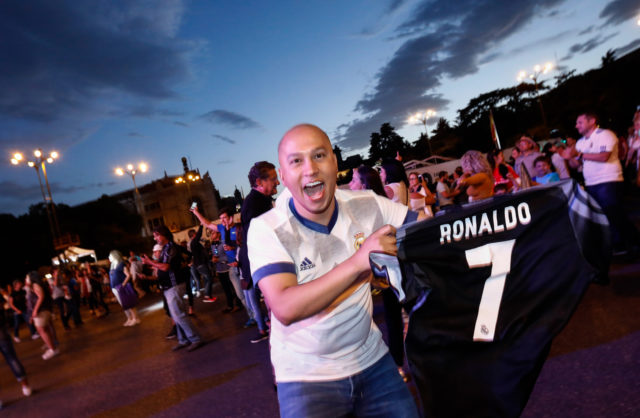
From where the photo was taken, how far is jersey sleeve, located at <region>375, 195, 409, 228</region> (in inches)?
87.1

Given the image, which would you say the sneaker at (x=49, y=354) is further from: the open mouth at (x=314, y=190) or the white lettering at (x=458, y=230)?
the white lettering at (x=458, y=230)

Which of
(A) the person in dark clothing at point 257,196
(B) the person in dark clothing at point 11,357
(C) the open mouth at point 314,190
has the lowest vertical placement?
(B) the person in dark clothing at point 11,357

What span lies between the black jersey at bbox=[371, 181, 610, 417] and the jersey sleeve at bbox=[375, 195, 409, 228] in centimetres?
46

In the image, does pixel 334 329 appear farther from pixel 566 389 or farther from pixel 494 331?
pixel 566 389

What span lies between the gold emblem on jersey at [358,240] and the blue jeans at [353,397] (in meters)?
0.60

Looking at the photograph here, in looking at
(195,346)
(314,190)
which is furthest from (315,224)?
(195,346)

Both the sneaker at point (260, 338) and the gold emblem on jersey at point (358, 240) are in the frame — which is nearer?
the gold emblem on jersey at point (358, 240)

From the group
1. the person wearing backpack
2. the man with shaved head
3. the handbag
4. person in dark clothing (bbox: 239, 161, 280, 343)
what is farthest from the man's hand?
the handbag

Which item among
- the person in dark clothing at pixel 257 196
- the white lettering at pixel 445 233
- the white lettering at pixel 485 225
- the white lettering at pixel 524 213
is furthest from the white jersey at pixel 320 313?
the person in dark clothing at pixel 257 196

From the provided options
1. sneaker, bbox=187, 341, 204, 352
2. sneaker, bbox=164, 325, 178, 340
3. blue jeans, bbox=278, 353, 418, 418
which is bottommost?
sneaker, bbox=164, 325, 178, 340

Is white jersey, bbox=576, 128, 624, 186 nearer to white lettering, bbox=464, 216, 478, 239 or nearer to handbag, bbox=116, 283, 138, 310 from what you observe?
white lettering, bbox=464, 216, 478, 239

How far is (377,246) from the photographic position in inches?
63.7

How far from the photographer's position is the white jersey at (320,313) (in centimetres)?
182

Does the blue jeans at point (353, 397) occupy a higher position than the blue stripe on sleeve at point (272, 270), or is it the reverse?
the blue stripe on sleeve at point (272, 270)
